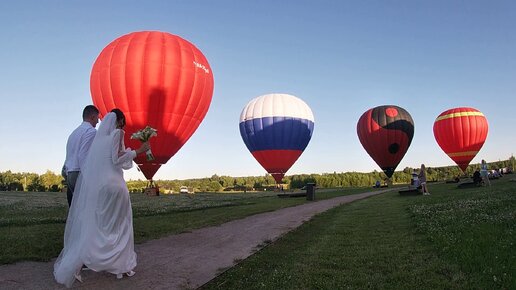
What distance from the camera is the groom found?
28.0 feet

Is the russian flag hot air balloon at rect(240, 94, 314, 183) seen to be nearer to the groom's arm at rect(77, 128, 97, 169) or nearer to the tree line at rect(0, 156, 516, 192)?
the tree line at rect(0, 156, 516, 192)

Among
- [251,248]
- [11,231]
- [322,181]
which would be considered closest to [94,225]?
[251,248]

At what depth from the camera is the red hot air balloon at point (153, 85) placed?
33031 millimetres

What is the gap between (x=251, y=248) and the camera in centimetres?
1020

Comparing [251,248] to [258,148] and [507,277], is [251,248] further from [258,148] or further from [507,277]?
[258,148]

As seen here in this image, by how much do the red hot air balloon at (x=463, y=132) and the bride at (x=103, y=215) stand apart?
207 feet

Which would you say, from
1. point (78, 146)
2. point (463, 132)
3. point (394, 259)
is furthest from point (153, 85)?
point (463, 132)

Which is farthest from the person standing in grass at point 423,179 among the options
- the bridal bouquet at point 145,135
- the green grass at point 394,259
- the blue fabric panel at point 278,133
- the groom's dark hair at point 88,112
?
the groom's dark hair at point 88,112

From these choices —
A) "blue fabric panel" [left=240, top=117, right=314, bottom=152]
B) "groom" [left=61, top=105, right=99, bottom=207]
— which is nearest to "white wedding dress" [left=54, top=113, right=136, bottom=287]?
"groom" [left=61, top=105, right=99, bottom=207]

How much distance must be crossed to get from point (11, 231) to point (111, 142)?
700 centimetres

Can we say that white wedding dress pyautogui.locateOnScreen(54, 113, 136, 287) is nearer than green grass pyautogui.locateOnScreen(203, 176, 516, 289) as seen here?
No

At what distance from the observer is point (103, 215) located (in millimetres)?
7191

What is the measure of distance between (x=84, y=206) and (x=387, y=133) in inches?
2089

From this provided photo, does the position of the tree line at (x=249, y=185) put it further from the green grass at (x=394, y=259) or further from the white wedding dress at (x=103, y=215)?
→ the white wedding dress at (x=103, y=215)
